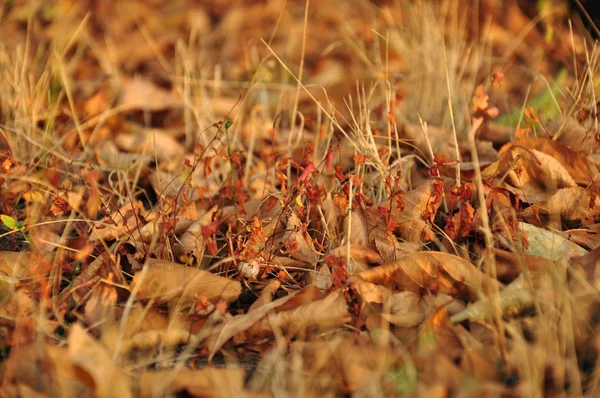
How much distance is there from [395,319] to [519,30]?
3.08 meters

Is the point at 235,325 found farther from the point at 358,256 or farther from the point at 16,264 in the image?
the point at 16,264

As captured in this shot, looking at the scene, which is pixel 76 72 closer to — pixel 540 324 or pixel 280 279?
pixel 280 279

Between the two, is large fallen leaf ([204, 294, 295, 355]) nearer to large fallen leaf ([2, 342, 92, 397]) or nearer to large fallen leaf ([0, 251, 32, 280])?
large fallen leaf ([2, 342, 92, 397])

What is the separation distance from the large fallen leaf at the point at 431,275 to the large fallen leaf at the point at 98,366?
622 mm

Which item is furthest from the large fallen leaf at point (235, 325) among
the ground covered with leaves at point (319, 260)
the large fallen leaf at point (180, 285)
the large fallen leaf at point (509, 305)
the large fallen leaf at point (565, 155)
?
the large fallen leaf at point (565, 155)

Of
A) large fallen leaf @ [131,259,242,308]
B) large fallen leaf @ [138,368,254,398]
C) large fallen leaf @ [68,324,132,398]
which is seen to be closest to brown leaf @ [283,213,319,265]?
large fallen leaf @ [131,259,242,308]

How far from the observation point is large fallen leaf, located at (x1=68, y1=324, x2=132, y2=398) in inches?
52.1

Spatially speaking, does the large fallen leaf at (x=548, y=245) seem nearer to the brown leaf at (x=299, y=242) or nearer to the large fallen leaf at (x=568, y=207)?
the large fallen leaf at (x=568, y=207)

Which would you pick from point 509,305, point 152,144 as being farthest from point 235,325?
point 152,144

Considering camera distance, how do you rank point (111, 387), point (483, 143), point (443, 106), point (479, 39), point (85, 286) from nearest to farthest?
point (111, 387) → point (85, 286) → point (483, 143) → point (443, 106) → point (479, 39)

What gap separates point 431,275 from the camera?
1681mm

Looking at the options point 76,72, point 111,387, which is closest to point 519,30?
point 76,72

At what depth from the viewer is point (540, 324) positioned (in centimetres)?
138

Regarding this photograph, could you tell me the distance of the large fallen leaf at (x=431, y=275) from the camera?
1643 mm
